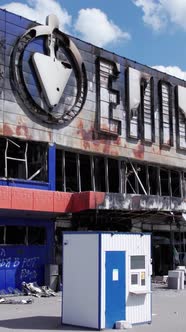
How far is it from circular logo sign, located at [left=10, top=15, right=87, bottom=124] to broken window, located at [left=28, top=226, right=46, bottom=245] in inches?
186

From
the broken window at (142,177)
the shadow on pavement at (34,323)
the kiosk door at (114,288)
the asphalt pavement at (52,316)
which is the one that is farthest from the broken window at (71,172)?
the kiosk door at (114,288)

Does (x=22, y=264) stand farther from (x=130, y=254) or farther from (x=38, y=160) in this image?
(x=130, y=254)

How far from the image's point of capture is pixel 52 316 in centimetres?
1516

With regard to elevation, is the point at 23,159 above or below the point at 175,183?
below

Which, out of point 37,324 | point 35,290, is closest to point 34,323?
point 37,324

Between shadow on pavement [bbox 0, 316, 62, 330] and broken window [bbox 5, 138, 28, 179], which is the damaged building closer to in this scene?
broken window [bbox 5, 138, 28, 179]

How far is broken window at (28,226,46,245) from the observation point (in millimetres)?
23484

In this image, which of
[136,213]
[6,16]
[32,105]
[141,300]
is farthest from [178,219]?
[141,300]

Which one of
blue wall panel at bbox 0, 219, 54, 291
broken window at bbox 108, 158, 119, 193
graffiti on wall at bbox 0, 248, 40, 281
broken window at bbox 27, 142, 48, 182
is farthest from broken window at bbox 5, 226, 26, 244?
broken window at bbox 108, 158, 119, 193

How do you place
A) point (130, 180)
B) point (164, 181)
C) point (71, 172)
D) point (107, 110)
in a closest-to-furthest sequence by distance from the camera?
point (107, 110), point (71, 172), point (130, 180), point (164, 181)

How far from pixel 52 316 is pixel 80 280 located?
2.55m

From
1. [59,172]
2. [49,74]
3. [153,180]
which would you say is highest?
[49,74]

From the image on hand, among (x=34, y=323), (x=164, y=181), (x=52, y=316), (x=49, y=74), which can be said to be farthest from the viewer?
(x=164, y=181)

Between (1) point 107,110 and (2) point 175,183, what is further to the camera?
(2) point 175,183
